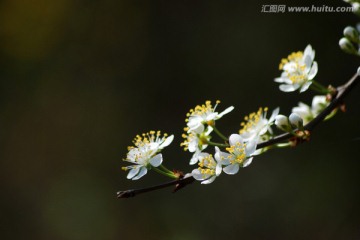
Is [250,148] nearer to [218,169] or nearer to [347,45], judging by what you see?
[218,169]

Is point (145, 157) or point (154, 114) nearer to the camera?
point (145, 157)

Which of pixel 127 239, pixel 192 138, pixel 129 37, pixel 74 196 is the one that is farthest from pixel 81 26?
pixel 192 138

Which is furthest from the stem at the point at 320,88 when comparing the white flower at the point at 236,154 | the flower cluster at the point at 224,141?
the white flower at the point at 236,154

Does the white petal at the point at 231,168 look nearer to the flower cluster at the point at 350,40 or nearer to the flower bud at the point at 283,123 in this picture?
the flower bud at the point at 283,123

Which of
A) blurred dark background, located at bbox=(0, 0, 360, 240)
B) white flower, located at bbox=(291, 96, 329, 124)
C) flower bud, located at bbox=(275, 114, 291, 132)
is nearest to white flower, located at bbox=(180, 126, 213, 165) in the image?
flower bud, located at bbox=(275, 114, 291, 132)

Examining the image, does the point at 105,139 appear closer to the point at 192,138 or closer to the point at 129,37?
the point at 129,37

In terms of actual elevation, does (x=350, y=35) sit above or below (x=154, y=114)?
below

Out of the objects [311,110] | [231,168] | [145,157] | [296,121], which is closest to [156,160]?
[145,157]
